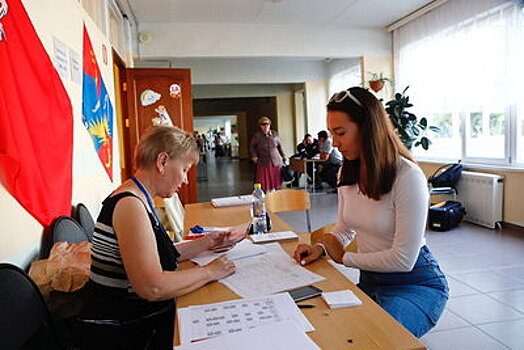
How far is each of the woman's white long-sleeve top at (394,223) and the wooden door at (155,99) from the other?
4.03 meters

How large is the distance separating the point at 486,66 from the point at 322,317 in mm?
5027

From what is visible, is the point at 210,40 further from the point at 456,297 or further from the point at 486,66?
the point at 456,297

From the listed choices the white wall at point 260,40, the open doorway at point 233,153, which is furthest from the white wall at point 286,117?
the white wall at point 260,40

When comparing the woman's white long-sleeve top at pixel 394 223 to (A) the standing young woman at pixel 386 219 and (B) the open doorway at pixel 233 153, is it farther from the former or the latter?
(B) the open doorway at pixel 233 153

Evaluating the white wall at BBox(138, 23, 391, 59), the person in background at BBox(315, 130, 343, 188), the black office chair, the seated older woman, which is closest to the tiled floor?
the seated older woman

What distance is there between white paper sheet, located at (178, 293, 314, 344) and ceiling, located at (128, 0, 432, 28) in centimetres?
499

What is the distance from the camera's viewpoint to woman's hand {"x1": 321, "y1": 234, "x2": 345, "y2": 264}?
1.60 m

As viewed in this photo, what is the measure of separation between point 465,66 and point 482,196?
1791 millimetres

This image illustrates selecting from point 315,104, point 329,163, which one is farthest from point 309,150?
point 315,104

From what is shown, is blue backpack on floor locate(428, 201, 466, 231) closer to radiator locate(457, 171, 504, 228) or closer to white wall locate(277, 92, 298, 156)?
radiator locate(457, 171, 504, 228)

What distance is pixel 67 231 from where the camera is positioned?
212 cm

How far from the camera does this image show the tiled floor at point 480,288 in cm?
230

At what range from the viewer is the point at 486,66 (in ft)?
16.1

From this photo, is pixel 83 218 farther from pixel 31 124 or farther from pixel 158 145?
pixel 158 145
